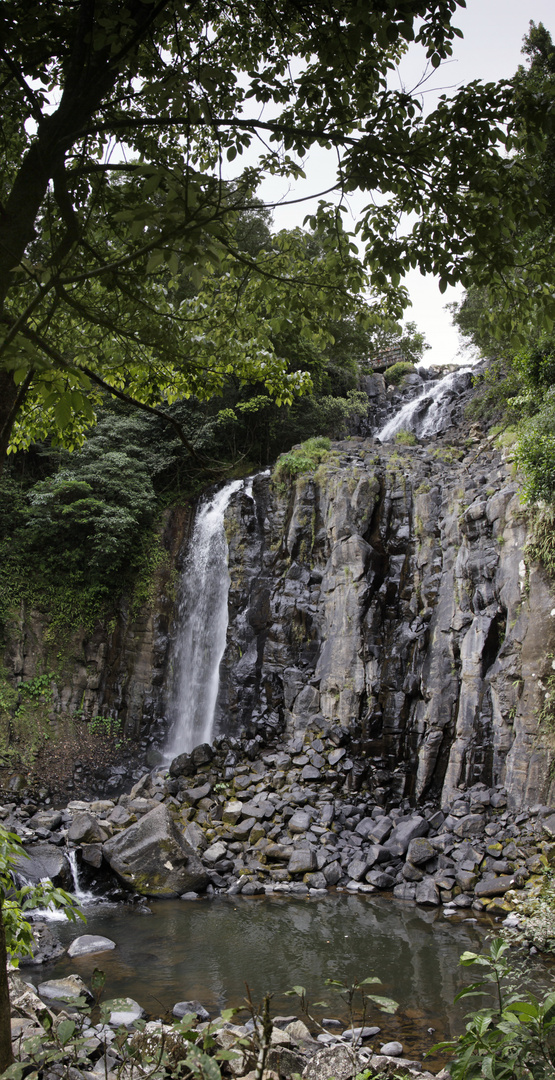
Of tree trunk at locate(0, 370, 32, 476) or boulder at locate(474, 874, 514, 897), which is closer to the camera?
tree trunk at locate(0, 370, 32, 476)

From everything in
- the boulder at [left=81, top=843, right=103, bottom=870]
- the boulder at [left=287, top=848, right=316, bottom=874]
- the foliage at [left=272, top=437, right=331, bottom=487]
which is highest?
the foliage at [left=272, top=437, right=331, bottom=487]

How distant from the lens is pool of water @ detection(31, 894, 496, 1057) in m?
6.25

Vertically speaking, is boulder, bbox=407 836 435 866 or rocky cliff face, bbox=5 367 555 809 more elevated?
rocky cliff face, bbox=5 367 555 809

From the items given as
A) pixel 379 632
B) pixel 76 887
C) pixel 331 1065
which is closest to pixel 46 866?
pixel 76 887

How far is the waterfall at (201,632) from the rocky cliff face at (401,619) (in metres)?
0.53

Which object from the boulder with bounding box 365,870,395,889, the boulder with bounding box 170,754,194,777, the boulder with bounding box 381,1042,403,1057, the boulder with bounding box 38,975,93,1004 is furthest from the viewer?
the boulder with bounding box 170,754,194,777

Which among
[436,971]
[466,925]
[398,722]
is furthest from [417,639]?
[436,971]

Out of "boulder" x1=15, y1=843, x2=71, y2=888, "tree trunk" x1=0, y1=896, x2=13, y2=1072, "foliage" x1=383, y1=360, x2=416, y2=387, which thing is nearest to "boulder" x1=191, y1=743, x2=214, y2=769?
"boulder" x1=15, y1=843, x2=71, y2=888

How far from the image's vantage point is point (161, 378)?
202 inches

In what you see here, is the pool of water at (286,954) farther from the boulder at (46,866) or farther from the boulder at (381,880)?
the boulder at (46,866)

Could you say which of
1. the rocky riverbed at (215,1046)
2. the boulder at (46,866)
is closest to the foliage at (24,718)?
the boulder at (46,866)

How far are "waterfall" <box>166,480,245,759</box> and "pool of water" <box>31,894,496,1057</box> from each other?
7.24 metres

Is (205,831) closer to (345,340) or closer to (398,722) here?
(398,722)

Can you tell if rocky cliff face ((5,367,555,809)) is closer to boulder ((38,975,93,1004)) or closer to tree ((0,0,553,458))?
boulder ((38,975,93,1004))
